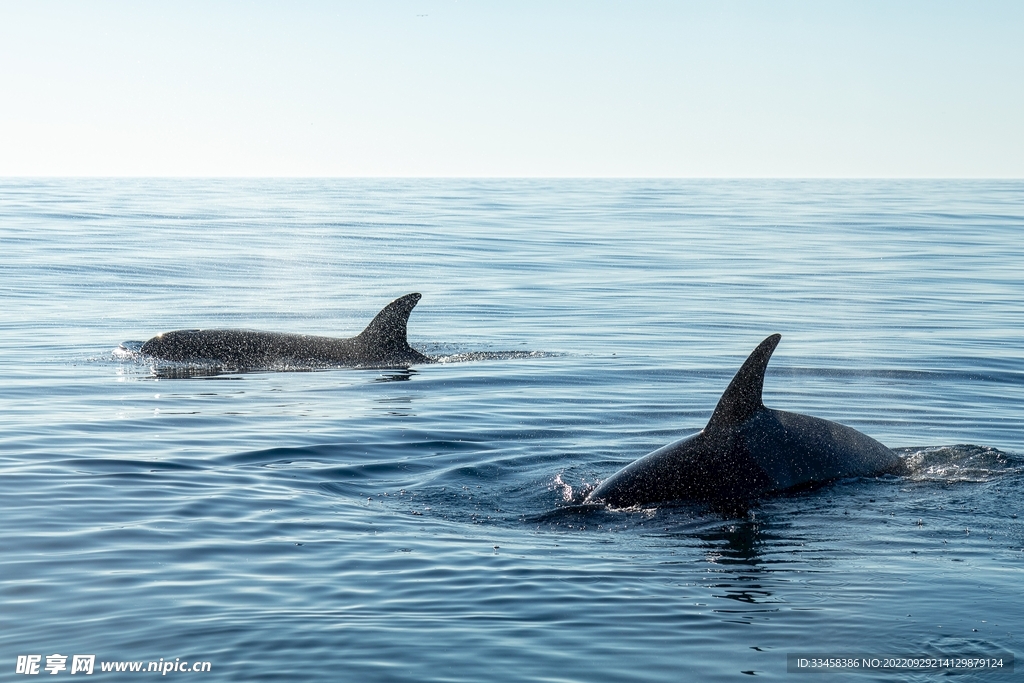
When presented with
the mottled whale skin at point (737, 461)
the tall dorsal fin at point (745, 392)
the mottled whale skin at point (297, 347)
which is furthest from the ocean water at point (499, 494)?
the tall dorsal fin at point (745, 392)

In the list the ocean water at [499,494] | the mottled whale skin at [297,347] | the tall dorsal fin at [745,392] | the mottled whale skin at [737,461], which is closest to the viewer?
the ocean water at [499,494]

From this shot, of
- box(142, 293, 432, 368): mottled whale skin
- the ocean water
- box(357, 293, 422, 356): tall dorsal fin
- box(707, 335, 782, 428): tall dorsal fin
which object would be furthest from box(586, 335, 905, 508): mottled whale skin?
box(142, 293, 432, 368): mottled whale skin

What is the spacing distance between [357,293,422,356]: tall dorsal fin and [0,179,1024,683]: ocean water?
59 cm

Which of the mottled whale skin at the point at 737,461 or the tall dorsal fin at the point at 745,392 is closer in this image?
the tall dorsal fin at the point at 745,392

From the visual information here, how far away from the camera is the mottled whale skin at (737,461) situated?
906 cm

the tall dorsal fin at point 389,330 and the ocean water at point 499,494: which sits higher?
the tall dorsal fin at point 389,330

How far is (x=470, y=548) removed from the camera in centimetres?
816

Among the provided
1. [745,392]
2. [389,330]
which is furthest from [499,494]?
[389,330]

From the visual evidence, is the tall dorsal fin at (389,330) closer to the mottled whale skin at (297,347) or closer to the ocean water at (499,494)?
the mottled whale skin at (297,347)

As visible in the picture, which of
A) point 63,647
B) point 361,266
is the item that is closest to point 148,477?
point 63,647

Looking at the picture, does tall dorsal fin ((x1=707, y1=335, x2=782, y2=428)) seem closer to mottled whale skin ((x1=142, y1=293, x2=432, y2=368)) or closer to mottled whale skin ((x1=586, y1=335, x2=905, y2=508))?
mottled whale skin ((x1=586, y1=335, x2=905, y2=508))

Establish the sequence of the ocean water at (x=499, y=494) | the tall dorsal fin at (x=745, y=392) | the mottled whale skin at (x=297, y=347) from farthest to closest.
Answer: the mottled whale skin at (x=297, y=347) → the tall dorsal fin at (x=745, y=392) → the ocean water at (x=499, y=494)

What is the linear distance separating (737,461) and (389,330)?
9.91m

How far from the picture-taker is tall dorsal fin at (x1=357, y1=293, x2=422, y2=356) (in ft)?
59.8
